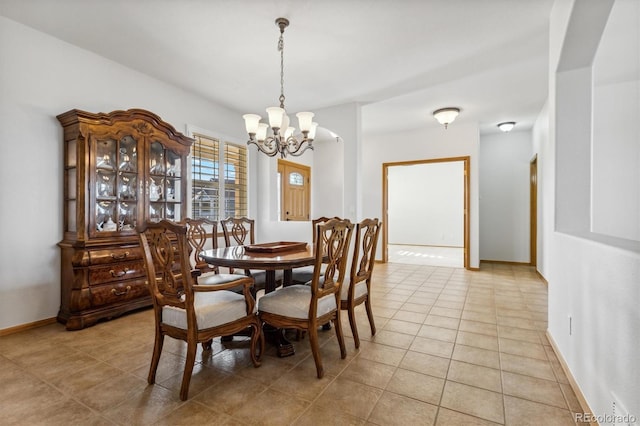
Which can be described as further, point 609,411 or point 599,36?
point 599,36

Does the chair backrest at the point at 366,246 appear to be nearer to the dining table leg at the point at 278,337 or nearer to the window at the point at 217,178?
the dining table leg at the point at 278,337

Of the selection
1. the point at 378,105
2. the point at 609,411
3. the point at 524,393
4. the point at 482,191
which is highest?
the point at 378,105

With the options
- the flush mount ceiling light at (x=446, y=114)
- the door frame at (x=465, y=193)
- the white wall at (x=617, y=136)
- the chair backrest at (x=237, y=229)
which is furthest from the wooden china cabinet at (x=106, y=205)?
the white wall at (x=617, y=136)

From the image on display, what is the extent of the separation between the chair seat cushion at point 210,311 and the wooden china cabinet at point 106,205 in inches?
60.6

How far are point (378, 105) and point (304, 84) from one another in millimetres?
1286

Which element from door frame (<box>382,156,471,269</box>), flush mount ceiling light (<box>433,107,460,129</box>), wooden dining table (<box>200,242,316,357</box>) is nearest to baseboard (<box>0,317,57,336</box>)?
wooden dining table (<box>200,242,316,357</box>)

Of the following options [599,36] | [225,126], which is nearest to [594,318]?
[599,36]

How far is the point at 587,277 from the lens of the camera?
165 centimetres

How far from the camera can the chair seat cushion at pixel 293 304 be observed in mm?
1988

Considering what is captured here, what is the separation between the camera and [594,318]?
1525mm

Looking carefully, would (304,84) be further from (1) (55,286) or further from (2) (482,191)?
(2) (482,191)

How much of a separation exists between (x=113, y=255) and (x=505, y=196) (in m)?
6.54

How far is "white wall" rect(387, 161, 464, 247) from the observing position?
27.8ft

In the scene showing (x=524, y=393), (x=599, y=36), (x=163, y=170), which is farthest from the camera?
(x=163, y=170)
